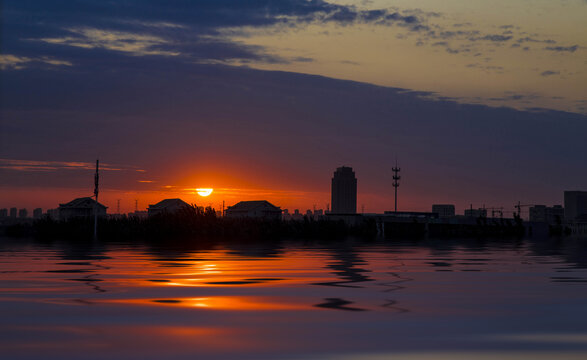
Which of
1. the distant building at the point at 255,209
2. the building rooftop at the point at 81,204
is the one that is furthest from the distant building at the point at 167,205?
the building rooftop at the point at 81,204

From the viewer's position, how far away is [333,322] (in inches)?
481

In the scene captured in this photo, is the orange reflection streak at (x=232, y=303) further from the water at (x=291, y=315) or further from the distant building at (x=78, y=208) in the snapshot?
the distant building at (x=78, y=208)

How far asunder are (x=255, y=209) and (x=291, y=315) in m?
136

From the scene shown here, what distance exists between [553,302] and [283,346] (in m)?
7.58

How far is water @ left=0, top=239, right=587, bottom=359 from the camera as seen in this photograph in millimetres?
9883

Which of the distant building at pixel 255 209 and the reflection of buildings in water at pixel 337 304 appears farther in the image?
the distant building at pixel 255 209

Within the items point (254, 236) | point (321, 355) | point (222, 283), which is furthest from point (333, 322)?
point (254, 236)

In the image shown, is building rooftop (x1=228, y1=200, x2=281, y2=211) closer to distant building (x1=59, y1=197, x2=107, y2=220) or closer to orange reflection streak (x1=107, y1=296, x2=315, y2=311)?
distant building (x1=59, y1=197, x2=107, y2=220)

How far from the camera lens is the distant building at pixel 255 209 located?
14819 centimetres

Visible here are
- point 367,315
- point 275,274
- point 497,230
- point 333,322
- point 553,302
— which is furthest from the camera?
point 497,230

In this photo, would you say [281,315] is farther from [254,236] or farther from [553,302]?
[254,236]

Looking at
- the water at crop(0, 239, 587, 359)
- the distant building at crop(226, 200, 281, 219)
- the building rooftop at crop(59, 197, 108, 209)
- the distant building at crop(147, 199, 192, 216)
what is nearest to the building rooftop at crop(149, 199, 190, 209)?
the distant building at crop(147, 199, 192, 216)

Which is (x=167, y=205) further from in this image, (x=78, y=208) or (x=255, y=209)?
(x=78, y=208)

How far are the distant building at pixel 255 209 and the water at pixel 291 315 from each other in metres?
125
